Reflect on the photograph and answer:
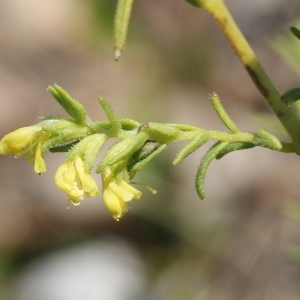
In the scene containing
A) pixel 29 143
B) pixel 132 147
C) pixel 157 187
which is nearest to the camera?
pixel 132 147

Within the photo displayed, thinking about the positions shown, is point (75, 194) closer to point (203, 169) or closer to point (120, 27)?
point (203, 169)

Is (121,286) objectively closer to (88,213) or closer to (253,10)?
(88,213)

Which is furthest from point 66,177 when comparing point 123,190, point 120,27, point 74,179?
point 120,27

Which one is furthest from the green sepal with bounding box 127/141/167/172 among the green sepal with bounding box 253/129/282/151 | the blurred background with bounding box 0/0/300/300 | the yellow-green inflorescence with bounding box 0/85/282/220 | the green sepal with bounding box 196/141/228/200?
the blurred background with bounding box 0/0/300/300

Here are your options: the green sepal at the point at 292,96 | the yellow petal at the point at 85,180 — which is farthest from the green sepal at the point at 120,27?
the green sepal at the point at 292,96

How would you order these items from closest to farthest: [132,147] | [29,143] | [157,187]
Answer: [132,147]
[29,143]
[157,187]

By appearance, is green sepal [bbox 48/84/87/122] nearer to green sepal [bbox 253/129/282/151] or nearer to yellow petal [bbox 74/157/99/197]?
yellow petal [bbox 74/157/99/197]

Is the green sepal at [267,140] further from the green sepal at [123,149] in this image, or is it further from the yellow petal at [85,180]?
the yellow petal at [85,180]
